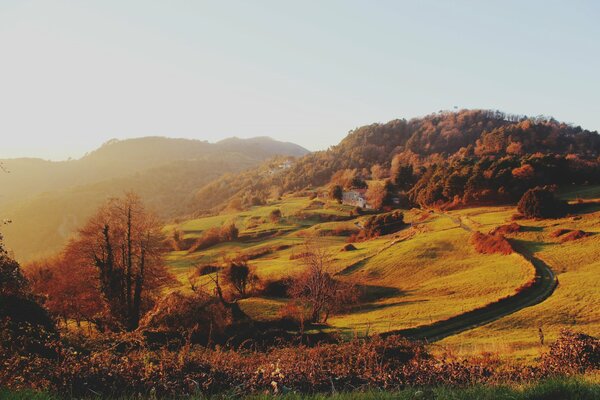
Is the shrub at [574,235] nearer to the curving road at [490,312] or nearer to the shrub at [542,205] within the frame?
the curving road at [490,312]

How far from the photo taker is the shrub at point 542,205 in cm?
5616

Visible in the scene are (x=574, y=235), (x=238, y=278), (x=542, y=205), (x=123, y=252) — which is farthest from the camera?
(x=542, y=205)

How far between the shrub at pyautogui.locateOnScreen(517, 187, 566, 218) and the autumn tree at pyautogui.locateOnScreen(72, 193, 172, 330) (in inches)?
1942

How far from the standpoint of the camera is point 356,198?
118875mm

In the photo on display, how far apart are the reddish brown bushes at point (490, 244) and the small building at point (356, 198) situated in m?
59.3

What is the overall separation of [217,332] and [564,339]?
1827cm

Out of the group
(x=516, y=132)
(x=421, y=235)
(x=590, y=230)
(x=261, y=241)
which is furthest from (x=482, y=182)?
(x=516, y=132)

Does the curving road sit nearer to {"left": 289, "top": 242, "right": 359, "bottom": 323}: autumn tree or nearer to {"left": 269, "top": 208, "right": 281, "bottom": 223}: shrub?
{"left": 289, "top": 242, "right": 359, "bottom": 323}: autumn tree

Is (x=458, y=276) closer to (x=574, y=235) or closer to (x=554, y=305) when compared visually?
(x=554, y=305)

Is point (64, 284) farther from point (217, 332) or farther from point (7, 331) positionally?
point (7, 331)

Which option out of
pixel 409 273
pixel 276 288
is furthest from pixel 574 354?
pixel 276 288

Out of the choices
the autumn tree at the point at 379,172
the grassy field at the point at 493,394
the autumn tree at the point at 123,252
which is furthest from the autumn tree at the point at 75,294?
A: the autumn tree at the point at 379,172

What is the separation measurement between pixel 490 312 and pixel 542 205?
3168cm

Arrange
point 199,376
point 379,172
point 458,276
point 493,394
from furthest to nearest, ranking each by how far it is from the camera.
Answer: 1. point 379,172
2. point 458,276
3. point 199,376
4. point 493,394
